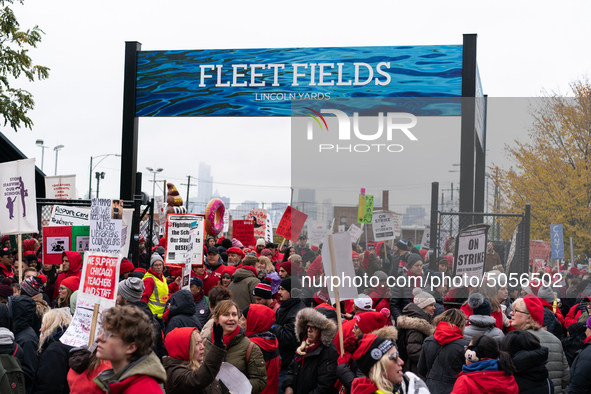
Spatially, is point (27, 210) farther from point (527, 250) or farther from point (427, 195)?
point (527, 250)

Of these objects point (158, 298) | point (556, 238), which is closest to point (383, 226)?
point (556, 238)

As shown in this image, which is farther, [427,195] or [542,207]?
[542,207]

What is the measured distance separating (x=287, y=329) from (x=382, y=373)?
91.9 inches

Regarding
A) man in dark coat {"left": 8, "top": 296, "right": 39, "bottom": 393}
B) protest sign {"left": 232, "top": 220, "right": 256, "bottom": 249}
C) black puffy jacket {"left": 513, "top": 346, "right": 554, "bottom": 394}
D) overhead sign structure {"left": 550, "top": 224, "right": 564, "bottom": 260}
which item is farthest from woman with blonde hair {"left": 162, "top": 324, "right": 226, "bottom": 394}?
protest sign {"left": 232, "top": 220, "right": 256, "bottom": 249}

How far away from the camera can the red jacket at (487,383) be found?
4391 millimetres

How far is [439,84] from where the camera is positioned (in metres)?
16.0

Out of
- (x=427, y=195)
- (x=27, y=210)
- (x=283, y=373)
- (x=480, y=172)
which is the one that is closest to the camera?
(x=283, y=373)

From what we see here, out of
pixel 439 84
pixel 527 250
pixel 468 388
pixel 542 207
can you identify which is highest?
pixel 439 84

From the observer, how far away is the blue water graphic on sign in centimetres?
1597

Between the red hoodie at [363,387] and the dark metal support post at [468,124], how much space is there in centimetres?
896

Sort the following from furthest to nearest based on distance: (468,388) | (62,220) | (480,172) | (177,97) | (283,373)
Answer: (480,172), (177,97), (62,220), (283,373), (468,388)

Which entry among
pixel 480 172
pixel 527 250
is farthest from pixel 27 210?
pixel 480 172

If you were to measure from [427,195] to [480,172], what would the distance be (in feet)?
47.8

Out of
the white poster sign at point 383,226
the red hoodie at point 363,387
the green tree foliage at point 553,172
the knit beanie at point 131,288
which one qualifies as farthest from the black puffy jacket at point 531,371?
the white poster sign at point 383,226
